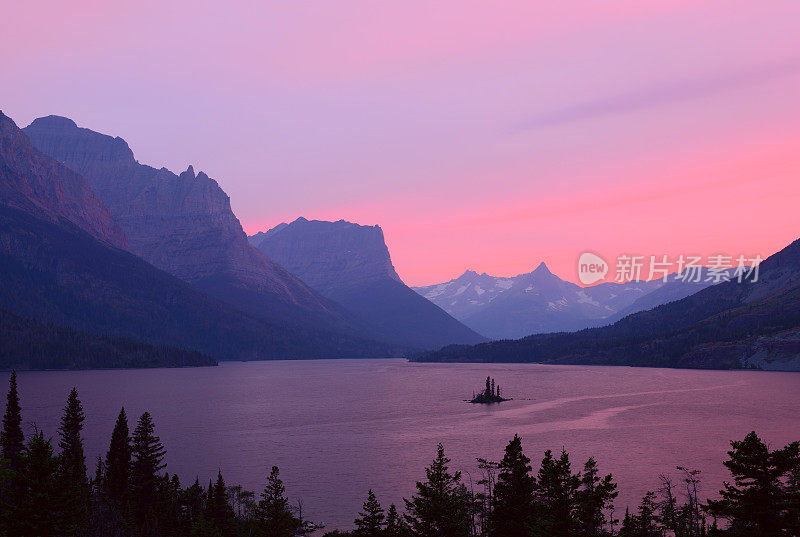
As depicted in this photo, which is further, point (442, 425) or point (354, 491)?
point (442, 425)

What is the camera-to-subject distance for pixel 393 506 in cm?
5747

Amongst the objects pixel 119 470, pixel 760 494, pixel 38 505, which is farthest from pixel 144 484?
pixel 760 494

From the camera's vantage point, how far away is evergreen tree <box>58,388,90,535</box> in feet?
143

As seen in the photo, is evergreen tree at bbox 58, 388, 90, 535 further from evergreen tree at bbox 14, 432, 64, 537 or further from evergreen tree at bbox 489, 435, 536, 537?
evergreen tree at bbox 489, 435, 536, 537

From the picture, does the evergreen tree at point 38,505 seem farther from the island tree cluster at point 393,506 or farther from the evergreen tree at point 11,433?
the evergreen tree at point 11,433

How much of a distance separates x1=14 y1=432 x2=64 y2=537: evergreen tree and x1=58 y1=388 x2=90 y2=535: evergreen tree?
1.97 feet

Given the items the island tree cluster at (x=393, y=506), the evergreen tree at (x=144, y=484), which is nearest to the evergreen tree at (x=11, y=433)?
the island tree cluster at (x=393, y=506)

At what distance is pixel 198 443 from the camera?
163 metres

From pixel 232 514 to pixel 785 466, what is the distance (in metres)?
76.3

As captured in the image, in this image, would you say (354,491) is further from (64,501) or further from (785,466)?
(785,466)

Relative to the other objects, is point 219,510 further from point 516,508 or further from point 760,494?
point 760,494

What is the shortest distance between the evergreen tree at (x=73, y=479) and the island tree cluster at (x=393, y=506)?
0.15 metres

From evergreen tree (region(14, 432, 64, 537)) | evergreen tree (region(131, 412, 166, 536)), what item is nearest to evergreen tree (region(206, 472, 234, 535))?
evergreen tree (region(131, 412, 166, 536))

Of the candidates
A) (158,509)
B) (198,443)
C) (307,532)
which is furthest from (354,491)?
(198,443)
